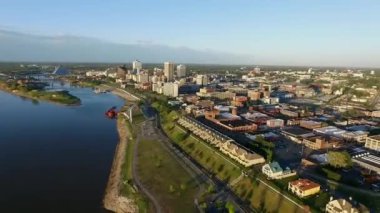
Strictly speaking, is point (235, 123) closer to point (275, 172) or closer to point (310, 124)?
point (310, 124)

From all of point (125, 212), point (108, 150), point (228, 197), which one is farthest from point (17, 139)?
point (228, 197)

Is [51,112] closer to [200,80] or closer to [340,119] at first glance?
[340,119]

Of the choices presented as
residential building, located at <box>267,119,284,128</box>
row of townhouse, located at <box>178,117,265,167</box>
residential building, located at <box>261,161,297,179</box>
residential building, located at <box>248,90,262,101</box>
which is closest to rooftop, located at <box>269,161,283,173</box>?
residential building, located at <box>261,161,297,179</box>

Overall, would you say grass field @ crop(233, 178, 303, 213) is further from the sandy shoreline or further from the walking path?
the sandy shoreline

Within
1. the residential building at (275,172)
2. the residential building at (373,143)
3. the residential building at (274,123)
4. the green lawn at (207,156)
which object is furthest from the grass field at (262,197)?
the residential building at (274,123)

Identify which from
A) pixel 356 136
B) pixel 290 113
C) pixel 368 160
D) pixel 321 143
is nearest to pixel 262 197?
pixel 368 160

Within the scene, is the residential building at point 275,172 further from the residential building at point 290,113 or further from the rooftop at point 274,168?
the residential building at point 290,113
